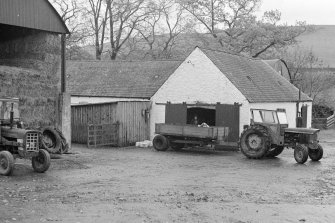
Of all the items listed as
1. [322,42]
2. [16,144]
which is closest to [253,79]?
[16,144]

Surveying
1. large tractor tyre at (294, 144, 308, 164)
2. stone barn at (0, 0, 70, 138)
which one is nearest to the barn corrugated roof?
stone barn at (0, 0, 70, 138)

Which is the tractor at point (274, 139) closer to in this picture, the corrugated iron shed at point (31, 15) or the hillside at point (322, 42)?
the corrugated iron shed at point (31, 15)

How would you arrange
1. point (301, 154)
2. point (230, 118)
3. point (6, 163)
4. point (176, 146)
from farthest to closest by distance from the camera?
1. point (230, 118)
2. point (176, 146)
3. point (301, 154)
4. point (6, 163)

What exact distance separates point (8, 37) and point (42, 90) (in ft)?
8.55

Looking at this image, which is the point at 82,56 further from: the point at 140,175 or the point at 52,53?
the point at 140,175

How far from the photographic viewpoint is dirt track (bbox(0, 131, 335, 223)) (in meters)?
9.49

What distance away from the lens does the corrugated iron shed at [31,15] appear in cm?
1820

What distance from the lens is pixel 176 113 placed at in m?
26.2

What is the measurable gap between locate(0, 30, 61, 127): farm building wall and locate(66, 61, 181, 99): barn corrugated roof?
7.87m

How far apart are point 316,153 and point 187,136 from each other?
19.3 feet

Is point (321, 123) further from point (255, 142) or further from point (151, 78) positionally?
point (255, 142)

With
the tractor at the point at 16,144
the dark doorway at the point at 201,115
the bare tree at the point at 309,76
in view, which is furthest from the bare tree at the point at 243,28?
the tractor at the point at 16,144

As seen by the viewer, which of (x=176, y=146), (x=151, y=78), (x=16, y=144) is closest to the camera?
(x=16, y=144)

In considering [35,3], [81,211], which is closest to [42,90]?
[35,3]
